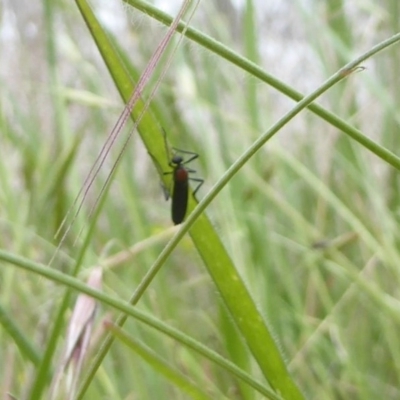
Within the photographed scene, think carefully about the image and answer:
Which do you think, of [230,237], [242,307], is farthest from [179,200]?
[230,237]

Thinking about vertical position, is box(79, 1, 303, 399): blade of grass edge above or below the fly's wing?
below

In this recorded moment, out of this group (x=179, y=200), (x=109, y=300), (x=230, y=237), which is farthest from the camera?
(x=230, y=237)

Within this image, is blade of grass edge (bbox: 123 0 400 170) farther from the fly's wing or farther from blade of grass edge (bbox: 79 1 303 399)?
the fly's wing

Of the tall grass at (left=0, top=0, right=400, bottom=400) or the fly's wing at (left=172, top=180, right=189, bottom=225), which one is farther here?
the tall grass at (left=0, top=0, right=400, bottom=400)

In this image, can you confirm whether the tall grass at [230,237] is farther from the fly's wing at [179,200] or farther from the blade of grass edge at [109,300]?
the blade of grass edge at [109,300]

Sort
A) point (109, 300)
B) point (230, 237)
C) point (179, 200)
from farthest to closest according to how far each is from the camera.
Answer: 1. point (230, 237)
2. point (179, 200)
3. point (109, 300)

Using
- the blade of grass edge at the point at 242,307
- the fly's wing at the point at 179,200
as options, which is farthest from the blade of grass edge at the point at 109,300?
the fly's wing at the point at 179,200

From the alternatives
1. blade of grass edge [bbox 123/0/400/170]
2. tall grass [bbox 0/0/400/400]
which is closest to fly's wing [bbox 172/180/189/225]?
tall grass [bbox 0/0/400/400]

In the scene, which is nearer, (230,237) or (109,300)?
(109,300)

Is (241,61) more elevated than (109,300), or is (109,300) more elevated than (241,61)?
(241,61)

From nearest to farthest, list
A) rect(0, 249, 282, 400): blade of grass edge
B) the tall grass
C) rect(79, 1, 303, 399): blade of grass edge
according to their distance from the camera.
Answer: rect(0, 249, 282, 400): blade of grass edge < rect(79, 1, 303, 399): blade of grass edge < the tall grass

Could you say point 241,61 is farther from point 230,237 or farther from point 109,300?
point 230,237
